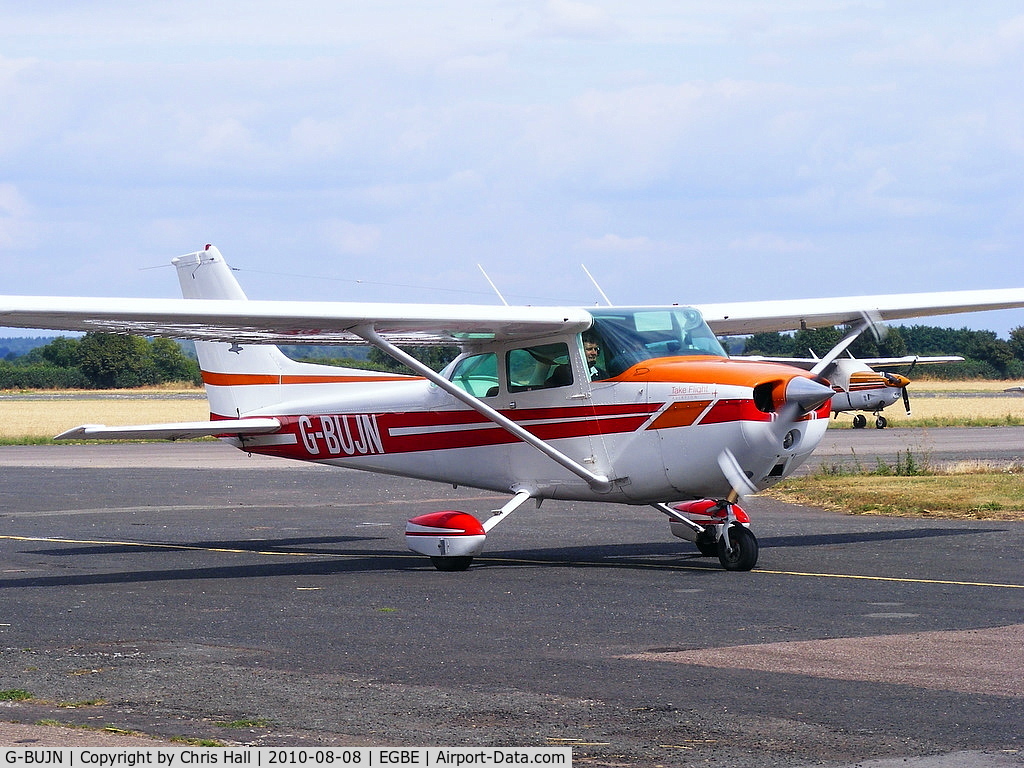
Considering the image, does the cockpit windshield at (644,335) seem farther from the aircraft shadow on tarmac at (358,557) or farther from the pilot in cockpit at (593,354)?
the aircraft shadow on tarmac at (358,557)

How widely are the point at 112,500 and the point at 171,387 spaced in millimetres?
95436

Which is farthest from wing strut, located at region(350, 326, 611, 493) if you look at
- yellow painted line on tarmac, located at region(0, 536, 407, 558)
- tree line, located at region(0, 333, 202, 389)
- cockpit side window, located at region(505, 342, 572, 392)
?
tree line, located at region(0, 333, 202, 389)

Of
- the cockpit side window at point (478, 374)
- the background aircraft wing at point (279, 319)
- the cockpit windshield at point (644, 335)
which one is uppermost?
the background aircraft wing at point (279, 319)

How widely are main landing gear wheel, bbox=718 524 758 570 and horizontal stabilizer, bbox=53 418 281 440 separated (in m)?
5.43

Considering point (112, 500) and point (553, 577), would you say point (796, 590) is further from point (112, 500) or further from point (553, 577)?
point (112, 500)

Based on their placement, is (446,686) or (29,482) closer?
(446,686)

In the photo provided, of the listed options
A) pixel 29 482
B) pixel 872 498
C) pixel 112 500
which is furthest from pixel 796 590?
pixel 29 482

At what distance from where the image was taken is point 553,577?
1215 cm

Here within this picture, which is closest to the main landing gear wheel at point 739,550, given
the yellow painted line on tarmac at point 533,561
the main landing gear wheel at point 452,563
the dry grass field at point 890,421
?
the yellow painted line on tarmac at point 533,561

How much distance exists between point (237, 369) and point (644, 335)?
221 inches

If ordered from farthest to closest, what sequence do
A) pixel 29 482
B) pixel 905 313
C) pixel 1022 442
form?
1. pixel 1022 442
2. pixel 29 482
3. pixel 905 313

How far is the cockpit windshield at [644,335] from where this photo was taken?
12594mm

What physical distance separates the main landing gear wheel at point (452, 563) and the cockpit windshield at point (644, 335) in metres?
2.18

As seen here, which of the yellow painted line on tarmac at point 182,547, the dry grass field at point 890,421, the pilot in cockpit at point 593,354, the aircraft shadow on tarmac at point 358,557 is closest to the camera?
the aircraft shadow on tarmac at point 358,557
